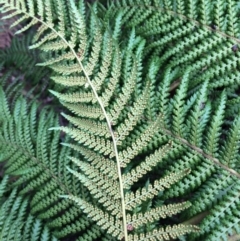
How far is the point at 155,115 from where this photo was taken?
67.1 inches

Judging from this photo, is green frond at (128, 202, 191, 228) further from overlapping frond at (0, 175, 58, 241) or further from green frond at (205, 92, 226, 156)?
overlapping frond at (0, 175, 58, 241)

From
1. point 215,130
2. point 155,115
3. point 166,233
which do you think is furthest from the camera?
point 155,115

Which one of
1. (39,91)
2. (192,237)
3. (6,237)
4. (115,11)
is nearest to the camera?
(192,237)

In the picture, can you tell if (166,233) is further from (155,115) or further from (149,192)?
(155,115)

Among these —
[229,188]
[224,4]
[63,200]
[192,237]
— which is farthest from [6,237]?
[224,4]

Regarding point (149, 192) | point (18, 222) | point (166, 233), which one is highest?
point (149, 192)

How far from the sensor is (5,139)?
75.3 inches

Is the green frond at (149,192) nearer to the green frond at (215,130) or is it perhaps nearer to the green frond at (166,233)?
the green frond at (166,233)

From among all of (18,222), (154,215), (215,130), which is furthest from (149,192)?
(18,222)

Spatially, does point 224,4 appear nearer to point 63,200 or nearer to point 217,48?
point 217,48

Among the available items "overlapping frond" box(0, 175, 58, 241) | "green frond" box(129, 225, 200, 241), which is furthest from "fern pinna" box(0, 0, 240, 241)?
"overlapping frond" box(0, 175, 58, 241)

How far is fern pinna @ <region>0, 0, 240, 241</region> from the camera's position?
1373 millimetres

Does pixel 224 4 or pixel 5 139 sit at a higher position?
pixel 224 4

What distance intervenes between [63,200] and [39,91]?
0.79 m
